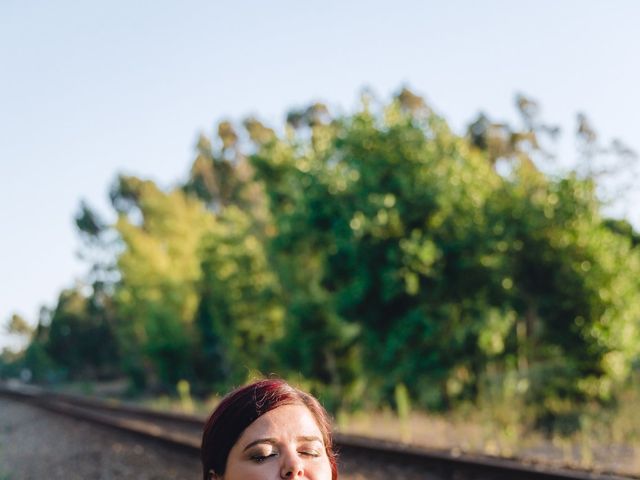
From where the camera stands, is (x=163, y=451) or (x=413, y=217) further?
(x=413, y=217)

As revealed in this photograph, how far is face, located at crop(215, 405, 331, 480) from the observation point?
185cm

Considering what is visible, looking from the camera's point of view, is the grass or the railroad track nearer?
the railroad track

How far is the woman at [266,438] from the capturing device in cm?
187

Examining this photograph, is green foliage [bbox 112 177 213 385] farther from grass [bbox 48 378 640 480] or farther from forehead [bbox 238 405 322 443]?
forehead [bbox 238 405 322 443]

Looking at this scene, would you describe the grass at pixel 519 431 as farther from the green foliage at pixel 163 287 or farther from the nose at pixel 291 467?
the green foliage at pixel 163 287

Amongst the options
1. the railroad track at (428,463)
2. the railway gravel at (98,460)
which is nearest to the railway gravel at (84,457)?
the railway gravel at (98,460)

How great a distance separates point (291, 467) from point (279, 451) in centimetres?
7

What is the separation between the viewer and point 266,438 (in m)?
1.90

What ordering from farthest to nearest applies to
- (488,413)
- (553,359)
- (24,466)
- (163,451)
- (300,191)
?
(300,191), (553,359), (488,413), (24,466), (163,451)

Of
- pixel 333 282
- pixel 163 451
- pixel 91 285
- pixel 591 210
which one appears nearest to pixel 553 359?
pixel 591 210

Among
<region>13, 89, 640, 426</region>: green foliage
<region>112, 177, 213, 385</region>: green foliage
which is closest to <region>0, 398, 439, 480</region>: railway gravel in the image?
<region>13, 89, 640, 426</region>: green foliage

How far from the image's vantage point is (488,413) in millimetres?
13969

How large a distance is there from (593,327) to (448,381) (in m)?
3.33

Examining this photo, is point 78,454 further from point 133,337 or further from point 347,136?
point 133,337
